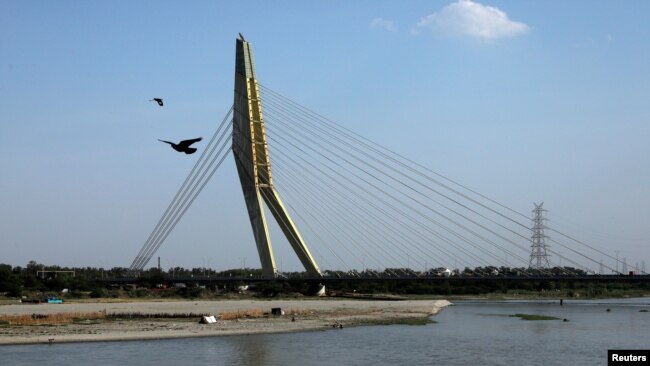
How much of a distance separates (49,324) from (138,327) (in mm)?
4810

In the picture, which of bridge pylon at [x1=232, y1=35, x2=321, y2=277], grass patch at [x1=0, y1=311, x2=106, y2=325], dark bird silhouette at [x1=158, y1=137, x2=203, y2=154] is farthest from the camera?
bridge pylon at [x1=232, y1=35, x2=321, y2=277]

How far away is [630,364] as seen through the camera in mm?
30281

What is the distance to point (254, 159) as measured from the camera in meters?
80.6

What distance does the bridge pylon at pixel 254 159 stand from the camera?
80688 mm

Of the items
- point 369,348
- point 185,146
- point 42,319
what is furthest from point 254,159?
point 185,146

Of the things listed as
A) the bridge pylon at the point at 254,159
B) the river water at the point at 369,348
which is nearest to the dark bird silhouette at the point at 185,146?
the river water at the point at 369,348

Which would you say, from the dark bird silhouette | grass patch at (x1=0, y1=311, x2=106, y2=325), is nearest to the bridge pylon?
grass patch at (x1=0, y1=311, x2=106, y2=325)

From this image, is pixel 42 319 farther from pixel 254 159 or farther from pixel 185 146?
pixel 254 159

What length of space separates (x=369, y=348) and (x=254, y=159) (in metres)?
43.8

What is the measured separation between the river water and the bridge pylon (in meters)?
30.9

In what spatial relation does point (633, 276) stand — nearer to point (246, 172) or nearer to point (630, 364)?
point (246, 172)

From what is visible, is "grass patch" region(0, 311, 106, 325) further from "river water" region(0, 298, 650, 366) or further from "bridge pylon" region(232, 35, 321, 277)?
"bridge pylon" region(232, 35, 321, 277)

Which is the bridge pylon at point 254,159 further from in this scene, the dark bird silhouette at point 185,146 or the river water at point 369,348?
the dark bird silhouette at point 185,146

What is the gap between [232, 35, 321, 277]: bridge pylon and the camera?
8069 centimetres
